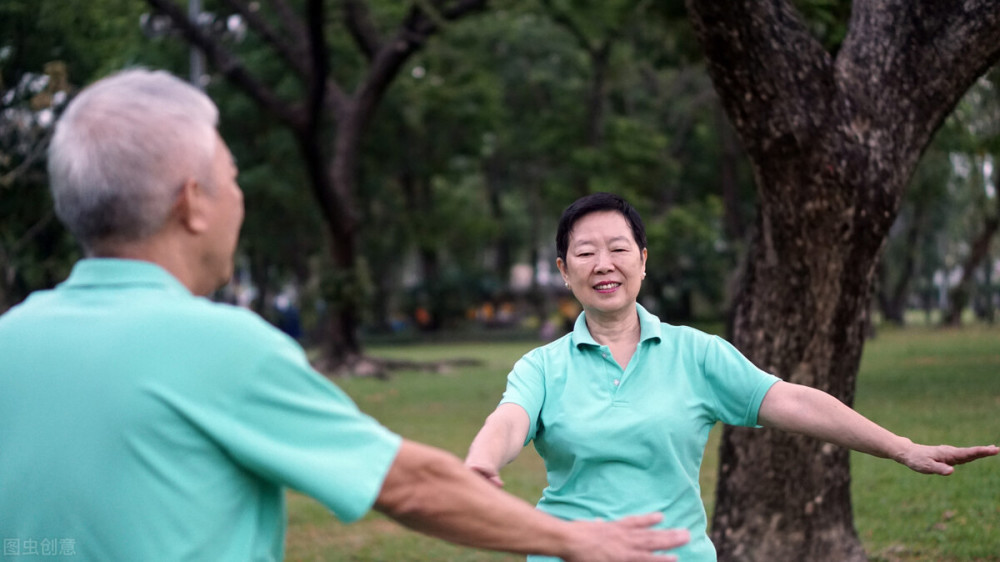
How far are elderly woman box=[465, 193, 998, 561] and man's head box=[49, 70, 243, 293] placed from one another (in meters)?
1.41

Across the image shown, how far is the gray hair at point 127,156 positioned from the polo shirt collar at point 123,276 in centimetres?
4

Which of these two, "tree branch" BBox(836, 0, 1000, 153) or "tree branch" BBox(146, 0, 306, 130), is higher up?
"tree branch" BBox(836, 0, 1000, 153)

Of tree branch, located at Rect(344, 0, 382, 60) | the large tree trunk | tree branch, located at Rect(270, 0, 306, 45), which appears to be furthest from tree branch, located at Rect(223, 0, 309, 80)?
the large tree trunk

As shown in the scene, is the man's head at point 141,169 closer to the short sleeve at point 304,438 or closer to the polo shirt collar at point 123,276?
the polo shirt collar at point 123,276

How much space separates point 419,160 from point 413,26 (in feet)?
65.1

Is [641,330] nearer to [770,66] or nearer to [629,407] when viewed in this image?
[629,407]

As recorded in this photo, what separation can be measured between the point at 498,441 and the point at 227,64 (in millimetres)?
19815

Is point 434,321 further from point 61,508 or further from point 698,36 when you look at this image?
point 61,508

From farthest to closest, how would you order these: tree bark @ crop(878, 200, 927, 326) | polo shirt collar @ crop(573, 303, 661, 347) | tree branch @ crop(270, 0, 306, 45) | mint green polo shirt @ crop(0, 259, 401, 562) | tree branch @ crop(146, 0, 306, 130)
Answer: tree bark @ crop(878, 200, 927, 326)
tree branch @ crop(270, 0, 306, 45)
tree branch @ crop(146, 0, 306, 130)
polo shirt collar @ crop(573, 303, 661, 347)
mint green polo shirt @ crop(0, 259, 401, 562)

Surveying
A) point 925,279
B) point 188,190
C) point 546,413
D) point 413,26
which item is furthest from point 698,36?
point 925,279

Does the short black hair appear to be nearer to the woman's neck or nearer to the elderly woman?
the elderly woman

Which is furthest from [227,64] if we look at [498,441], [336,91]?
[498,441]

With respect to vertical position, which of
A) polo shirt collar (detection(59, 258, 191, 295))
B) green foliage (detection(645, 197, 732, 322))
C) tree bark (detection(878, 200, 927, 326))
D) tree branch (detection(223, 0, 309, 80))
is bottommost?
green foliage (detection(645, 197, 732, 322))

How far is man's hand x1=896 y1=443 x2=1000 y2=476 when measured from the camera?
337cm
